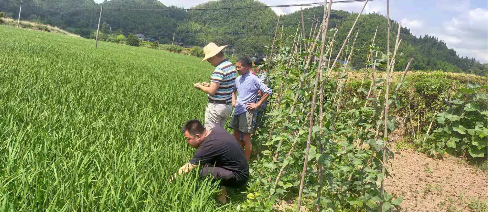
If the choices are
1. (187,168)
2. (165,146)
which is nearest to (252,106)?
(165,146)

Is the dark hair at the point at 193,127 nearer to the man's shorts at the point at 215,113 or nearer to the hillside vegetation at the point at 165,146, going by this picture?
the hillside vegetation at the point at 165,146

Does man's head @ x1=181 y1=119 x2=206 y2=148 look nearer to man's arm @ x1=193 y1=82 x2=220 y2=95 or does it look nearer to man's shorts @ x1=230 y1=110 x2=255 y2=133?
man's arm @ x1=193 y1=82 x2=220 y2=95

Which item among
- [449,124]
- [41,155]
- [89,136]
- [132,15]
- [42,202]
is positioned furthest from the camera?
[132,15]

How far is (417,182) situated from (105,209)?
12.8 ft

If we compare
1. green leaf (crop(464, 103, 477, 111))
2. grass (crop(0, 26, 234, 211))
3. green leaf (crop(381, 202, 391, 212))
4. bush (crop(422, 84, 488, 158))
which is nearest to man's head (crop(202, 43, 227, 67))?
grass (crop(0, 26, 234, 211))

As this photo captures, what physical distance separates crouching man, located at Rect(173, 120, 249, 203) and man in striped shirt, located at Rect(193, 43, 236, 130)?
1.76 feet

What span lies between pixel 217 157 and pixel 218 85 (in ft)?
2.60

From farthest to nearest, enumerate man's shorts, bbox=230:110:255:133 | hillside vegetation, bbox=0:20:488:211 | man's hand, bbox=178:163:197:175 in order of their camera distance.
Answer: man's shorts, bbox=230:110:255:133
man's hand, bbox=178:163:197:175
hillside vegetation, bbox=0:20:488:211

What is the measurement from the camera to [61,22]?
86.4m

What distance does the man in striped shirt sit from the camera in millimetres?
3279

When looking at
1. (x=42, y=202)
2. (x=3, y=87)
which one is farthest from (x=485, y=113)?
(x=3, y=87)

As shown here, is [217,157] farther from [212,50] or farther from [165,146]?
[212,50]

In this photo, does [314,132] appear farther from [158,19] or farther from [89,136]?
[158,19]

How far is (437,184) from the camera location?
4.26 meters
